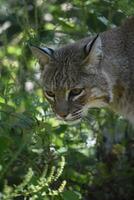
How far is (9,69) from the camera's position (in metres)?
4.63

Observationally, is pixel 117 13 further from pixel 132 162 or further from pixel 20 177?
pixel 20 177

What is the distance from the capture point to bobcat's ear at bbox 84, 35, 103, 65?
407cm

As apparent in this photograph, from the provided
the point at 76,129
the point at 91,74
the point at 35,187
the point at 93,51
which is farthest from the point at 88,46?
the point at 35,187

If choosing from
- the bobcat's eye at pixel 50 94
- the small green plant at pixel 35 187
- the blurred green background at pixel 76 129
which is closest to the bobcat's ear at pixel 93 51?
the bobcat's eye at pixel 50 94

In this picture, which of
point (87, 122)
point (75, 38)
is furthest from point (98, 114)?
point (75, 38)

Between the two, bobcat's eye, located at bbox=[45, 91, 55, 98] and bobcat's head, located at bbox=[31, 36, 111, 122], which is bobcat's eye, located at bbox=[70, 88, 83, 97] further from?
bobcat's eye, located at bbox=[45, 91, 55, 98]

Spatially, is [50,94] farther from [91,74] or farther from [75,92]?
[91,74]

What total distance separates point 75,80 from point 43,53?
0.30 meters

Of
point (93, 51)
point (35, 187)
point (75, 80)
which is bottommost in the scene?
point (75, 80)

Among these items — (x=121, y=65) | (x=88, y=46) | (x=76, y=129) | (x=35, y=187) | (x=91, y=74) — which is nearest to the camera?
(x=35, y=187)

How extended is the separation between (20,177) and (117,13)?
5.23 ft

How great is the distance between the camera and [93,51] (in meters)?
Answer: 4.14

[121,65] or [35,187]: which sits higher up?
[35,187]

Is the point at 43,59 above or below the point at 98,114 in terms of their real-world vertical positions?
above
